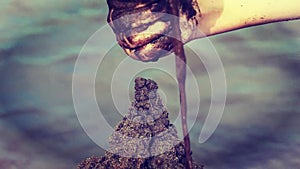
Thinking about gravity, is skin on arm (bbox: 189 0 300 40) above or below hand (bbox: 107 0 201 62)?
above

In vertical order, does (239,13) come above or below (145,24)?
above

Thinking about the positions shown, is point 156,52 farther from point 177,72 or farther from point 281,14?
point 281,14

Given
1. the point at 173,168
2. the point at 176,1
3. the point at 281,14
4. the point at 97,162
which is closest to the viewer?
the point at 176,1

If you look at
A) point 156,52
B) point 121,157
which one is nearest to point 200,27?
point 156,52

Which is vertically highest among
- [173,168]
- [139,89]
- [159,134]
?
[139,89]

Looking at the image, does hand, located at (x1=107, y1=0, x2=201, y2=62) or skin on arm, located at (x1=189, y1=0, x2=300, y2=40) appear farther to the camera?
skin on arm, located at (x1=189, y1=0, x2=300, y2=40)

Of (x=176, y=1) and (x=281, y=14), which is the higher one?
(x=281, y=14)

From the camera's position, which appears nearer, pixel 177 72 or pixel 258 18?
pixel 177 72

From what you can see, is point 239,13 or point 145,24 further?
point 239,13
